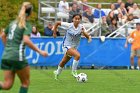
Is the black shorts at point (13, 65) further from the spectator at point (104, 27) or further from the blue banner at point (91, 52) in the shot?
the spectator at point (104, 27)

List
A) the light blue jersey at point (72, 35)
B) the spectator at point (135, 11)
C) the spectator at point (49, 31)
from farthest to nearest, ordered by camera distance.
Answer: the spectator at point (135, 11), the spectator at point (49, 31), the light blue jersey at point (72, 35)

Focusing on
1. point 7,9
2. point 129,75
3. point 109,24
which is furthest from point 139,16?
point 129,75

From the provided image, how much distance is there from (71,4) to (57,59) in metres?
4.07

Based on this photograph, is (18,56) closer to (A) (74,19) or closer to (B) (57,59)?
(A) (74,19)

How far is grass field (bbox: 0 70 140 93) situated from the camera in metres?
14.8

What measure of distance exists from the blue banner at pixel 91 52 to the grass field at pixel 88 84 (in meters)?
4.84

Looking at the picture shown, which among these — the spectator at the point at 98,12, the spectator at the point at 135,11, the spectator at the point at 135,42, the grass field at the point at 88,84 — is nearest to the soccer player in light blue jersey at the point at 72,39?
the grass field at the point at 88,84

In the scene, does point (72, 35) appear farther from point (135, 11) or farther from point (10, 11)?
point (10, 11)

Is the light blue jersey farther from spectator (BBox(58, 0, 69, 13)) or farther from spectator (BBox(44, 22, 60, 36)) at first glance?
spectator (BBox(58, 0, 69, 13))

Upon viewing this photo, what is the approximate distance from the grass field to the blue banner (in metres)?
4.84

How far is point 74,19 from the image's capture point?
17.5 meters

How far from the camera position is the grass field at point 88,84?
14772mm

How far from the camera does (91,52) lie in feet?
82.0

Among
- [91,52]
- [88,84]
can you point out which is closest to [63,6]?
[91,52]
